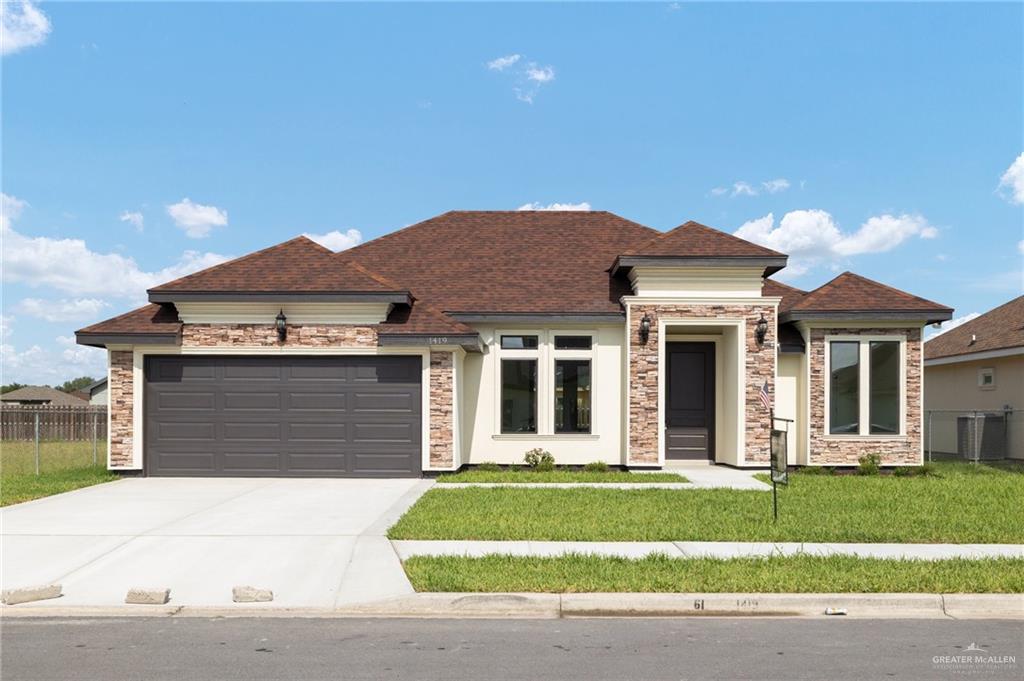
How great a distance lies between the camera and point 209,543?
10.0 meters

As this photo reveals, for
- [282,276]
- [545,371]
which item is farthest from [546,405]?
[282,276]

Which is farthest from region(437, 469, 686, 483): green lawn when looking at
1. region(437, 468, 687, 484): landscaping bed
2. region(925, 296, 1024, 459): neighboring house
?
region(925, 296, 1024, 459): neighboring house

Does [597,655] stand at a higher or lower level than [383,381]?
lower

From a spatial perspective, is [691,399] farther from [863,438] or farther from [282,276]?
[282,276]

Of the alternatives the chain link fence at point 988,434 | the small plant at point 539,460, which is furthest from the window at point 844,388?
the small plant at point 539,460

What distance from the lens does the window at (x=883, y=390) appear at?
732 inches

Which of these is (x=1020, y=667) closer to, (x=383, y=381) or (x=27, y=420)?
(x=383, y=381)

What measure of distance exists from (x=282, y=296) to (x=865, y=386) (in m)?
12.6

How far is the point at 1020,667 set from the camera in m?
6.05

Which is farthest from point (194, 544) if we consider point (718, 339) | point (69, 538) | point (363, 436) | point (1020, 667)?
point (718, 339)

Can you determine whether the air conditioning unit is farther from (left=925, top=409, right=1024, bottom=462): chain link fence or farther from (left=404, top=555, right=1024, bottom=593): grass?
(left=404, top=555, right=1024, bottom=593): grass

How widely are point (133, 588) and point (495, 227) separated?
15.7 meters

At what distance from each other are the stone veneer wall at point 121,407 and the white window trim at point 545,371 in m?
7.53

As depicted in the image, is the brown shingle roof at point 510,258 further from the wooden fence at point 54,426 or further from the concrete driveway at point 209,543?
the wooden fence at point 54,426
